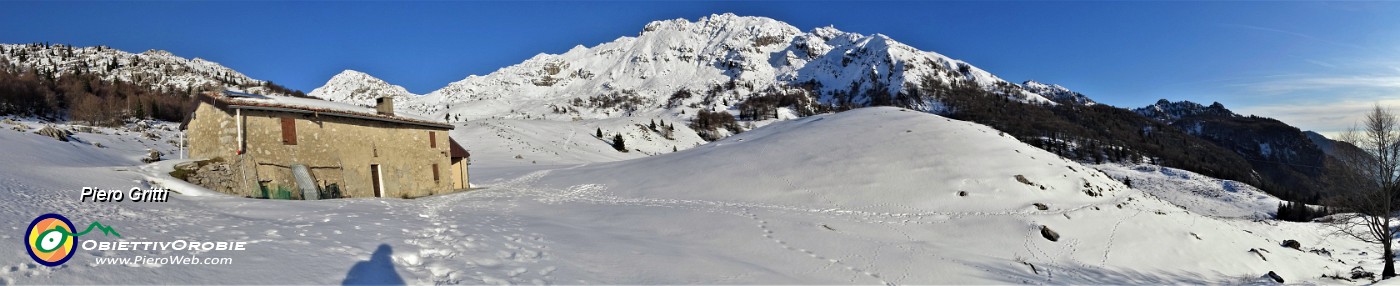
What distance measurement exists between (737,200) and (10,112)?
6601 centimetres

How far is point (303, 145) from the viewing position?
63.2 feet

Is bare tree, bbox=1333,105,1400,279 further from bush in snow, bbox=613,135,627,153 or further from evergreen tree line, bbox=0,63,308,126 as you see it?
bush in snow, bbox=613,135,627,153

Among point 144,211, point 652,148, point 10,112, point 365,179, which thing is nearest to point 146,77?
point 10,112

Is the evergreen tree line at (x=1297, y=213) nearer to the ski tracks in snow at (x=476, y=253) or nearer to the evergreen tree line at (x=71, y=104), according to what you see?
the ski tracks in snow at (x=476, y=253)

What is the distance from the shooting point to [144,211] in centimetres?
1073

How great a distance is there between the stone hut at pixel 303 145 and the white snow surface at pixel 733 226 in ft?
8.12

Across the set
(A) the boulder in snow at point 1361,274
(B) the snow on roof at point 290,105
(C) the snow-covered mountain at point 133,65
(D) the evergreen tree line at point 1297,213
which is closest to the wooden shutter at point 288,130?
(B) the snow on roof at point 290,105

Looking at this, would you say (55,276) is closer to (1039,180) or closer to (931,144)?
(1039,180)

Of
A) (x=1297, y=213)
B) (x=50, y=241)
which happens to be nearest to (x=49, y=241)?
(x=50, y=241)

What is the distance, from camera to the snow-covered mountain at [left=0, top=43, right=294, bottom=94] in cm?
12050

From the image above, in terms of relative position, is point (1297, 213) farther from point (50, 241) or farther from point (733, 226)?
point (50, 241)

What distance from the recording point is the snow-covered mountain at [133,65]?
12050 cm

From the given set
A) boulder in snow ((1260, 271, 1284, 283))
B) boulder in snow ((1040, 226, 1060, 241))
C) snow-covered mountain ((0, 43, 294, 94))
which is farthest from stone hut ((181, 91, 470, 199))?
snow-covered mountain ((0, 43, 294, 94))

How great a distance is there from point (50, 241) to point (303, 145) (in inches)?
545
